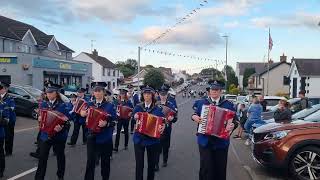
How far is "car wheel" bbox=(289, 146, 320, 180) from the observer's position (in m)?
9.13

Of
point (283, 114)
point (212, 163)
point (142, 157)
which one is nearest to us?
point (212, 163)

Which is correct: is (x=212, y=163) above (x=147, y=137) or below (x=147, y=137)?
below

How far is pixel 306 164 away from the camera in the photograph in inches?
361

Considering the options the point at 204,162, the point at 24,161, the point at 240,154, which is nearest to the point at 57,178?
the point at 24,161

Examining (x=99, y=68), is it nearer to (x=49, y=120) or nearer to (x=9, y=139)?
(x=9, y=139)

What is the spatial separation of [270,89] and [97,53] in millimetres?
32784

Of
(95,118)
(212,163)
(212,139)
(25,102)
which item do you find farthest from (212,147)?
(25,102)

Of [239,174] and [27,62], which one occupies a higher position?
[27,62]

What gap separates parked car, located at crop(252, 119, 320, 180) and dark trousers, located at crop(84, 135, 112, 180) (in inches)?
134

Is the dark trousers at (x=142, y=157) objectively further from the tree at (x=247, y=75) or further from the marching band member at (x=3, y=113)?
the tree at (x=247, y=75)

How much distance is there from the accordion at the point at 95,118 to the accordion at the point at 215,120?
1742 mm

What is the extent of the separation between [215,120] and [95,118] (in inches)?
80.9

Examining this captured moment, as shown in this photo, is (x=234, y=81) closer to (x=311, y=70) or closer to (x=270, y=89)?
(x=270, y=89)

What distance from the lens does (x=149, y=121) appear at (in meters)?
7.87
